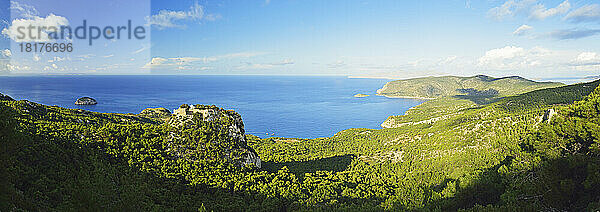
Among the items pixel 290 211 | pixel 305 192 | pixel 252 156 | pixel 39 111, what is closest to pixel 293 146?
pixel 252 156

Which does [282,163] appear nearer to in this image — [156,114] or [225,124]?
[225,124]

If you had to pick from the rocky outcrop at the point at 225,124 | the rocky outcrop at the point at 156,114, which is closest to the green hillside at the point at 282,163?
the rocky outcrop at the point at 225,124

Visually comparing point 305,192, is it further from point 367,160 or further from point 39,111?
point 39,111

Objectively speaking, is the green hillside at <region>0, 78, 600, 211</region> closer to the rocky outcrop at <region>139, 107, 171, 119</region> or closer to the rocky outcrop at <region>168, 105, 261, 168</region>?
the rocky outcrop at <region>168, 105, 261, 168</region>

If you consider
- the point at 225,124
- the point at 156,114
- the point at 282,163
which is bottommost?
the point at 282,163

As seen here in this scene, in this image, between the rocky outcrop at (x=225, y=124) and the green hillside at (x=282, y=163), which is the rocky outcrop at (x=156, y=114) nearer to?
the green hillside at (x=282, y=163)

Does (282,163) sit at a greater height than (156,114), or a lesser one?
lesser

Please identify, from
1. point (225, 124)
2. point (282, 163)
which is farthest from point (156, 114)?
point (225, 124)
